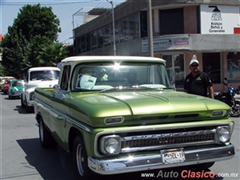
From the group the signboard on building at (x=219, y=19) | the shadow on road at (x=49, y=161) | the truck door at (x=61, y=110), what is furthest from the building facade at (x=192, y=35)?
the truck door at (x=61, y=110)

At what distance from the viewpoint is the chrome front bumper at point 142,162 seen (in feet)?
12.4

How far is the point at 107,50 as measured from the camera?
2923 centimetres

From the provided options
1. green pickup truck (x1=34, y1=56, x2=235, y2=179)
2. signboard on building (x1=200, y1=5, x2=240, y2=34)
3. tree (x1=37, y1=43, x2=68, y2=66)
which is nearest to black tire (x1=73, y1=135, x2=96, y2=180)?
green pickup truck (x1=34, y1=56, x2=235, y2=179)

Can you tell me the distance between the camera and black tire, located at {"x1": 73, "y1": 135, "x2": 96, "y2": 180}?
418 centimetres

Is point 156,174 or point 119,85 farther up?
point 119,85

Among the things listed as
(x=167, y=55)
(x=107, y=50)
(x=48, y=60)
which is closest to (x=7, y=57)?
(x=48, y=60)

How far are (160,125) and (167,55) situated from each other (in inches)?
754

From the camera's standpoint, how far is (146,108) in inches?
158

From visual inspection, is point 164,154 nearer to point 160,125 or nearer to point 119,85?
point 160,125

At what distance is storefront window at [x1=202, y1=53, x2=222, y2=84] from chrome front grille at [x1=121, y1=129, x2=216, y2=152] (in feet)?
64.2

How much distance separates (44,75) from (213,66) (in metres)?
13.2

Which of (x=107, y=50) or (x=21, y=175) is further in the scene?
(x=107, y=50)

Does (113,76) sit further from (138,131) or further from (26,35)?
(26,35)

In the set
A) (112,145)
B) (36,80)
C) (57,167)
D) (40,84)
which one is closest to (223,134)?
(112,145)
